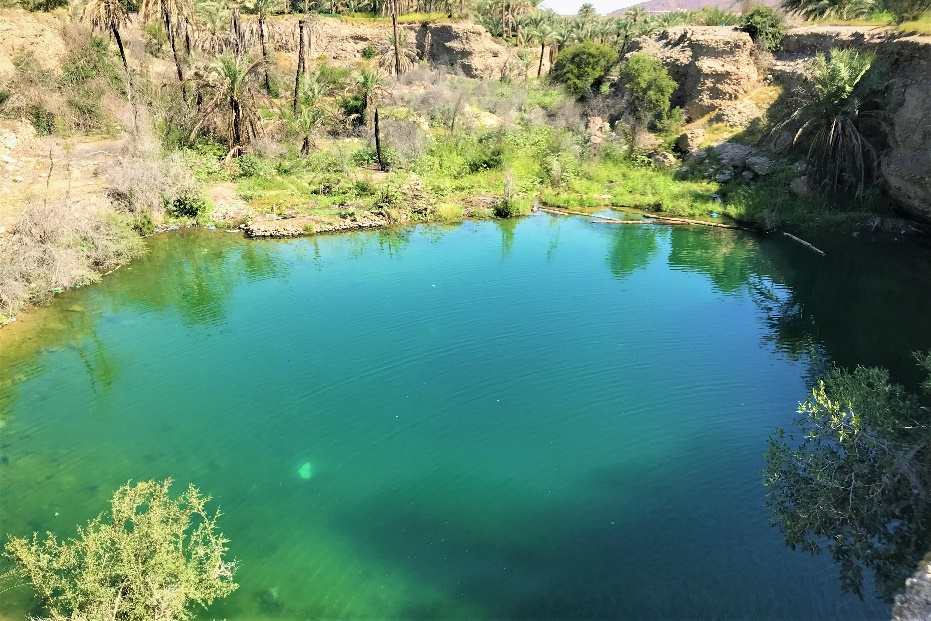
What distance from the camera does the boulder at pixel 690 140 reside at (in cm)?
2917

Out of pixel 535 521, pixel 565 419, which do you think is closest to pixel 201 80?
pixel 565 419

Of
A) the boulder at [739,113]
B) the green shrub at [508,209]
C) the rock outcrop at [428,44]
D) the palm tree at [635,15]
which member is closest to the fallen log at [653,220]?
the green shrub at [508,209]

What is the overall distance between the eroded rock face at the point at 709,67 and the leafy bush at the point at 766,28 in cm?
69

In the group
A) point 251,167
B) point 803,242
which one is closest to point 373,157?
point 251,167

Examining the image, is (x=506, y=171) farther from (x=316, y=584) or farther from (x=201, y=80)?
(x=316, y=584)

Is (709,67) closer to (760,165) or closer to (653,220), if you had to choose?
(760,165)

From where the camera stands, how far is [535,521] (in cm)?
866

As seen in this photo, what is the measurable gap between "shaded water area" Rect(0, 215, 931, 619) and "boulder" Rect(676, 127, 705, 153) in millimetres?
13165

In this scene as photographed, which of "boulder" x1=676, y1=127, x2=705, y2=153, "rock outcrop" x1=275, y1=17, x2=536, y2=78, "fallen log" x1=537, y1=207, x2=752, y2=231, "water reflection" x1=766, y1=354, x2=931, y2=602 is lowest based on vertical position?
"water reflection" x1=766, y1=354, x2=931, y2=602

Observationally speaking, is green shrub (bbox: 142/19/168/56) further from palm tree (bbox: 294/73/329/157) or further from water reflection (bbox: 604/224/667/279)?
water reflection (bbox: 604/224/667/279)

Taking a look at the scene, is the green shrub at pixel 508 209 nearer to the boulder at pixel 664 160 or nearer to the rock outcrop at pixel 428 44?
the boulder at pixel 664 160

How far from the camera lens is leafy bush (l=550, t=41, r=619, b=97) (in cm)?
3619

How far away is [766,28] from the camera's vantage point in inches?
1185

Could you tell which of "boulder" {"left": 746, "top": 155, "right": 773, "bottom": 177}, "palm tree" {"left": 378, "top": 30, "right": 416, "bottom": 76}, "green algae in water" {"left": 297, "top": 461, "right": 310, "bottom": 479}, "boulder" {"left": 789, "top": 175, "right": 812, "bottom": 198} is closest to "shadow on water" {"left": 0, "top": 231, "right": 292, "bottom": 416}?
"green algae in water" {"left": 297, "top": 461, "right": 310, "bottom": 479}
